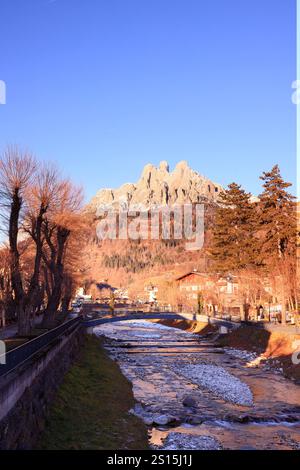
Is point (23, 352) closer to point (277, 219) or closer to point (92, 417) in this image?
point (92, 417)

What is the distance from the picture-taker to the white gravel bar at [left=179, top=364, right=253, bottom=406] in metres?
34.5

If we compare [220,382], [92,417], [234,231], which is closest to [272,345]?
[220,382]

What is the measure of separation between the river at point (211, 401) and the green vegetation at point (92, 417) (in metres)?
1.18

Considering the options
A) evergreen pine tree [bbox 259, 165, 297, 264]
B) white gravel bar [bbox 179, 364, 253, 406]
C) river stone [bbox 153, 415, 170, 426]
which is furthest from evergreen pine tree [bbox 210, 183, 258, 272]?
river stone [bbox 153, 415, 170, 426]

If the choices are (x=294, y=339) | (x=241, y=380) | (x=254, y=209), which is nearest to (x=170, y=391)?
(x=241, y=380)

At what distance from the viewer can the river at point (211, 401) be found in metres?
23.9

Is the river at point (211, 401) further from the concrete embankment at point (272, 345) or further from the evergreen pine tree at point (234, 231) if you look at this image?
the evergreen pine tree at point (234, 231)

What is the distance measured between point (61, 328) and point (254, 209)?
45.2m

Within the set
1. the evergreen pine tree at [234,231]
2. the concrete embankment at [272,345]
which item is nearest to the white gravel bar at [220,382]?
the concrete embankment at [272,345]

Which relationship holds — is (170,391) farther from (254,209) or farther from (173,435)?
(254,209)

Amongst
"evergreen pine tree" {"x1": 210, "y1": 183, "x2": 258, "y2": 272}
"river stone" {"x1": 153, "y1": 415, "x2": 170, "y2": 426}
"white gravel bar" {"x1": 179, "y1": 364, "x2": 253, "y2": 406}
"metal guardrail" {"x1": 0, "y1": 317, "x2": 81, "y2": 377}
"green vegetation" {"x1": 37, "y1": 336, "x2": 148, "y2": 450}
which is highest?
"evergreen pine tree" {"x1": 210, "y1": 183, "x2": 258, "y2": 272}

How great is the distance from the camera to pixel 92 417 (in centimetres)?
2533

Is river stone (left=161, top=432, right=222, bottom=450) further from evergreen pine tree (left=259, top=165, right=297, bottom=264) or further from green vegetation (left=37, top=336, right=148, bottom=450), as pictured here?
evergreen pine tree (left=259, top=165, right=297, bottom=264)
